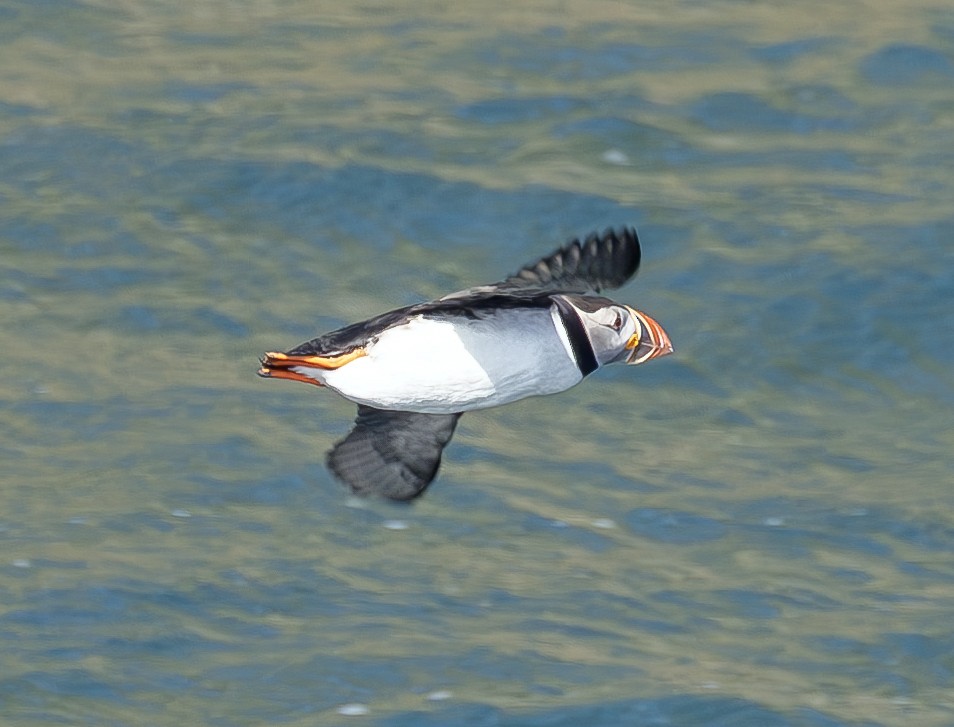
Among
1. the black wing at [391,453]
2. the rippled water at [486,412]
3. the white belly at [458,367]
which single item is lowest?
the rippled water at [486,412]

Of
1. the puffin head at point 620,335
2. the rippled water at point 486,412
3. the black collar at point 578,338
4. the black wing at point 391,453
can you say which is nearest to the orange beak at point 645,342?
the puffin head at point 620,335

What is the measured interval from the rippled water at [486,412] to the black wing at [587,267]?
3.91 m

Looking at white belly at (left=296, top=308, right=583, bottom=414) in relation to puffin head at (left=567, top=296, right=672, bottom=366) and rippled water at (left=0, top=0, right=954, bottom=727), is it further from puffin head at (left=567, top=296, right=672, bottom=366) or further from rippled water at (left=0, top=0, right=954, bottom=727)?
rippled water at (left=0, top=0, right=954, bottom=727)

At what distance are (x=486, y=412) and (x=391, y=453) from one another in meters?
5.24

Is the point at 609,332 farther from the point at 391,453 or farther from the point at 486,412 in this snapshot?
the point at 486,412

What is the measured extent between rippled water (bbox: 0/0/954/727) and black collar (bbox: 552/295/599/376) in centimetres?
333

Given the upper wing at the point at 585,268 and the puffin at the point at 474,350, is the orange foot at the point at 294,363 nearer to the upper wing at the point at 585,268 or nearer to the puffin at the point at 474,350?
the puffin at the point at 474,350

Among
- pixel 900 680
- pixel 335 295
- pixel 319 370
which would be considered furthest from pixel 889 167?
pixel 319 370

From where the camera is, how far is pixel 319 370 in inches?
301

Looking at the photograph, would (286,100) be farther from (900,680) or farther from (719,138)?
(900,680)

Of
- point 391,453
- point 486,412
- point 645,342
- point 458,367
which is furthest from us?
point 486,412

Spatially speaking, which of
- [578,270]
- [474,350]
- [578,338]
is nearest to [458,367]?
[474,350]

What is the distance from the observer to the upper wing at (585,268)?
7.30m

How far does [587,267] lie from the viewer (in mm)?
7332
